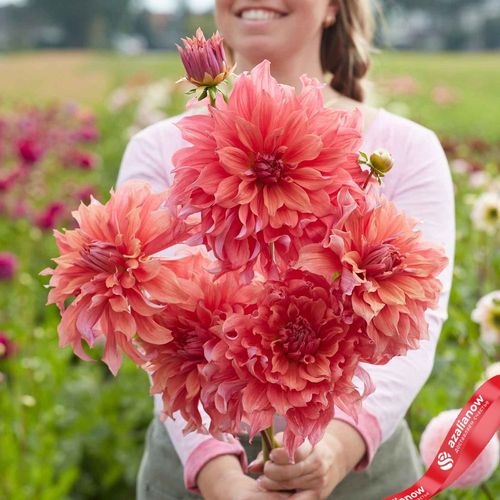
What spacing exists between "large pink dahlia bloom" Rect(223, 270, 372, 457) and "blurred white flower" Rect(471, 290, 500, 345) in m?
0.86

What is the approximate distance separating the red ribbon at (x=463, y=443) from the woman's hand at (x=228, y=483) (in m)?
0.17

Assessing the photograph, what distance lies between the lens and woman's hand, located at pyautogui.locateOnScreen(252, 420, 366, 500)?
0.89 metres

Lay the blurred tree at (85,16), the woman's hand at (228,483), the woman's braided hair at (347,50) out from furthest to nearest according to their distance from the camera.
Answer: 1. the blurred tree at (85,16)
2. the woman's braided hair at (347,50)
3. the woman's hand at (228,483)

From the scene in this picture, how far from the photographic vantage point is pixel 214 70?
2.31 feet

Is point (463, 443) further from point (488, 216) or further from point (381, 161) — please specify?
→ point (488, 216)

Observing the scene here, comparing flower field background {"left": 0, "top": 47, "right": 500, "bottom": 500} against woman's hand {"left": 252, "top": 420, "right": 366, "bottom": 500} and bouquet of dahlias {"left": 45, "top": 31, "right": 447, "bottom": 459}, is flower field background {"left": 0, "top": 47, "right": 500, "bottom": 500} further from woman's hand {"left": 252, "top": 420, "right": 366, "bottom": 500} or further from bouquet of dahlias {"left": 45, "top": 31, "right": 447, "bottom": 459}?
bouquet of dahlias {"left": 45, "top": 31, "right": 447, "bottom": 459}

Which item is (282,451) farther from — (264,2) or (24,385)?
(24,385)

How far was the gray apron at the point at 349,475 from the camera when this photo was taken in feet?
3.85

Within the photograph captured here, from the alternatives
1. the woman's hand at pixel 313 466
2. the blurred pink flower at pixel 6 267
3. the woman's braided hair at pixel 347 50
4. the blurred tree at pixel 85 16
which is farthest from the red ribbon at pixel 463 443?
the blurred tree at pixel 85 16

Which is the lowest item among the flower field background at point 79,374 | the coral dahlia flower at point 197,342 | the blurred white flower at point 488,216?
the flower field background at point 79,374

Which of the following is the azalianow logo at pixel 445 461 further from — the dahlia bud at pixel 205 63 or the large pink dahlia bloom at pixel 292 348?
the dahlia bud at pixel 205 63

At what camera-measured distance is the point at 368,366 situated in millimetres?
1083

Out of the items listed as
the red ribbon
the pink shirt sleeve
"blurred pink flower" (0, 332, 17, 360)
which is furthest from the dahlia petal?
"blurred pink flower" (0, 332, 17, 360)

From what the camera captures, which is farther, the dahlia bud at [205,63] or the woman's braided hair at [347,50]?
the woman's braided hair at [347,50]
